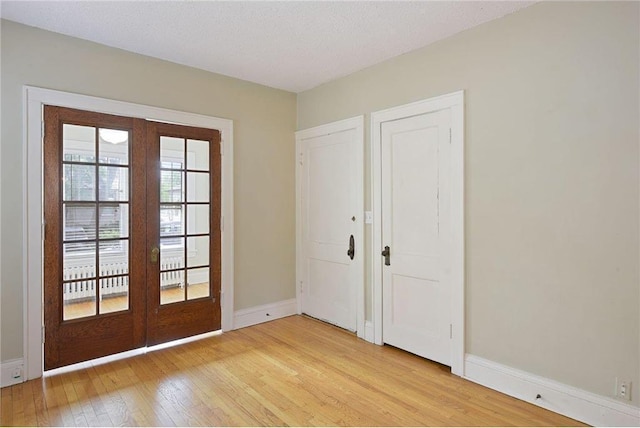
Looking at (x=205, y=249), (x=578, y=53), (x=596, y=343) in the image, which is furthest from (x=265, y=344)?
(x=578, y=53)

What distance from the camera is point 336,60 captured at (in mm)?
3498

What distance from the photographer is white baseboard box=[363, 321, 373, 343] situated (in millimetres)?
3654

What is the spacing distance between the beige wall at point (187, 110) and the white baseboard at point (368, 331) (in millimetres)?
1204

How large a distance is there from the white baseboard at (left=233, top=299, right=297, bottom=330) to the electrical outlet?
3.20m

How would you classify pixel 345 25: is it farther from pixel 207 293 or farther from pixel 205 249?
pixel 207 293

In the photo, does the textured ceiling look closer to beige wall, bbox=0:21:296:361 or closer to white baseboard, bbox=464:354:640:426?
beige wall, bbox=0:21:296:361

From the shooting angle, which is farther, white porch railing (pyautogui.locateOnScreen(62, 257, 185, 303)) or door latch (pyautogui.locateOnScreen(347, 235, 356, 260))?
door latch (pyautogui.locateOnScreen(347, 235, 356, 260))

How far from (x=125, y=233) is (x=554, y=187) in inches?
138

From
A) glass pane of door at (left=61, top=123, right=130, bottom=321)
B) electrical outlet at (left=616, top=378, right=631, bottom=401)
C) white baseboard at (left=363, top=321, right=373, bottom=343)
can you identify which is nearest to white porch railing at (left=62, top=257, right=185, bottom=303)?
glass pane of door at (left=61, top=123, right=130, bottom=321)

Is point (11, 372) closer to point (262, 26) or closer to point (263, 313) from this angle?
point (263, 313)

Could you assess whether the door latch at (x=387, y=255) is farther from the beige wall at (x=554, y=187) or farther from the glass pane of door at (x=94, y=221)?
the glass pane of door at (x=94, y=221)

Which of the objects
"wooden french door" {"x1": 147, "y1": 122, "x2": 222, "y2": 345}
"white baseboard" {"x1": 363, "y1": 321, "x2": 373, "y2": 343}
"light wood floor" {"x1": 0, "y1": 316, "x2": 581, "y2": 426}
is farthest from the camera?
"white baseboard" {"x1": 363, "y1": 321, "x2": 373, "y2": 343}

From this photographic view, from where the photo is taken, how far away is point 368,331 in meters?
3.69

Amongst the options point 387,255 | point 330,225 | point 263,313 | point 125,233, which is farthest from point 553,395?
point 125,233
